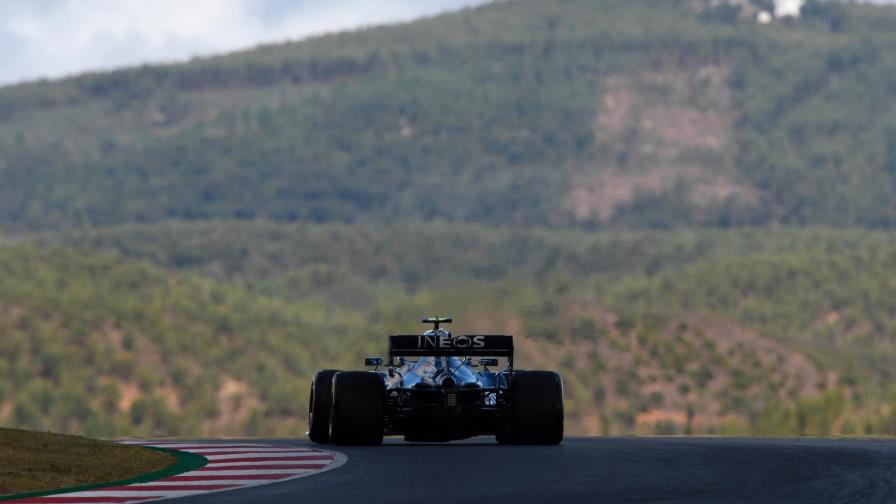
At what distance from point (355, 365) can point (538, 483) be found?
180ft

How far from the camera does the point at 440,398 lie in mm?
26234

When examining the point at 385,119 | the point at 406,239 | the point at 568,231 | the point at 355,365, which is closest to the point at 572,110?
the point at 385,119

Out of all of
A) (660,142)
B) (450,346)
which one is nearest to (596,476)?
(450,346)

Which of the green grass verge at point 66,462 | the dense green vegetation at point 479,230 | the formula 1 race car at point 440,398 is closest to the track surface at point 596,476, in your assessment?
the formula 1 race car at point 440,398

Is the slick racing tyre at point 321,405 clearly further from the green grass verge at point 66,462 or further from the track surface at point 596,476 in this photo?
the green grass verge at point 66,462

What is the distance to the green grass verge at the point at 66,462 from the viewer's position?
63.9 feet

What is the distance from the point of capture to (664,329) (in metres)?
83.8

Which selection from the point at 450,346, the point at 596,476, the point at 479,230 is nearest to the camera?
the point at 596,476

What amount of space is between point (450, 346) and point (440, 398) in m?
1.03

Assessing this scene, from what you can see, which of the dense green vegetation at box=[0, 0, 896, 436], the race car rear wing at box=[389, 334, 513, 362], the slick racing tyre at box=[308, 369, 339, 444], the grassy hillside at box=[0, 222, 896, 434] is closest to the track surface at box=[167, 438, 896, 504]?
the slick racing tyre at box=[308, 369, 339, 444]

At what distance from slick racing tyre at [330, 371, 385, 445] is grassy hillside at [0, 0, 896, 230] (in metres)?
128

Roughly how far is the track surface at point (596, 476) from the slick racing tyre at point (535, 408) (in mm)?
451

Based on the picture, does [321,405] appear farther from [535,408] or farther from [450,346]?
[535,408]

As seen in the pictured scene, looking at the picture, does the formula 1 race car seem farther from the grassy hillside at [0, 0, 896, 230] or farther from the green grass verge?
the grassy hillside at [0, 0, 896, 230]
